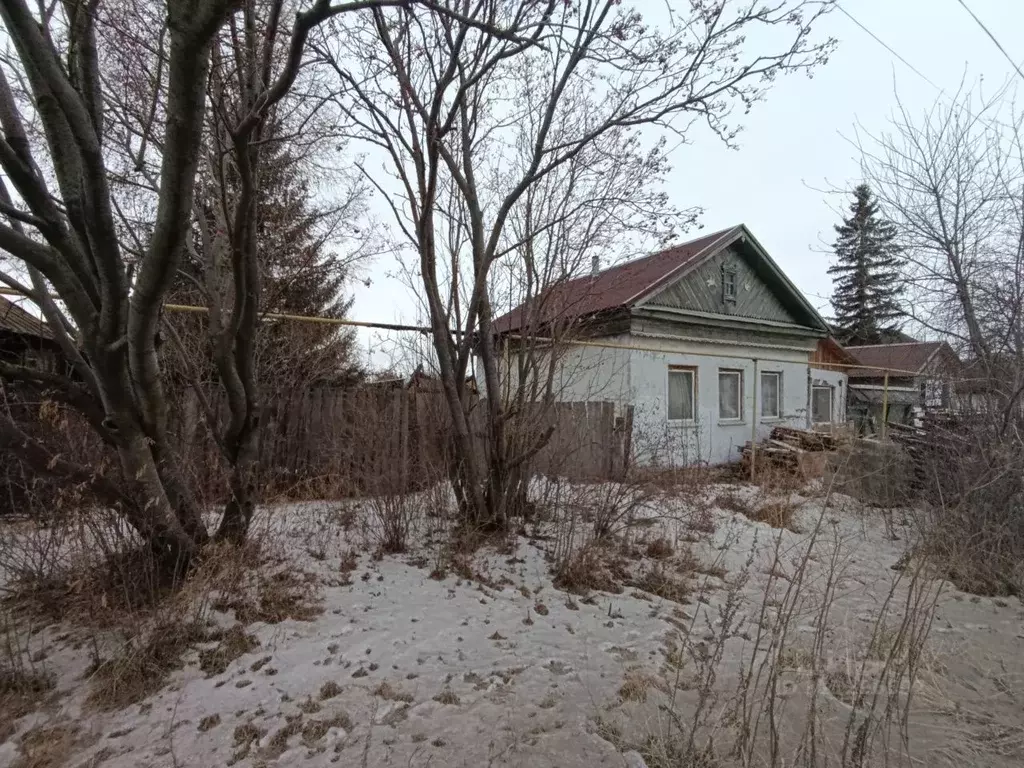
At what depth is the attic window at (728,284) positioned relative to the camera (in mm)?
12289

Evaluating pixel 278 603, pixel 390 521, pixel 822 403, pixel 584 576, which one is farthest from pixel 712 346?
pixel 278 603

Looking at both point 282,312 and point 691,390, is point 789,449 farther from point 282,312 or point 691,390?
point 282,312

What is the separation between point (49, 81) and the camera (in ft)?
8.50

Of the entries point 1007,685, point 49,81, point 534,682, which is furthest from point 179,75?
point 1007,685

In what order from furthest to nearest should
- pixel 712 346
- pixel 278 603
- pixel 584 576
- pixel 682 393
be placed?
pixel 712 346
pixel 682 393
pixel 584 576
pixel 278 603

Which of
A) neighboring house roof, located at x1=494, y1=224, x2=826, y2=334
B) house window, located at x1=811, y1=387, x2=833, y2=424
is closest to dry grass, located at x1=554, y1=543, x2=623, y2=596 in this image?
neighboring house roof, located at x1=494, y1=224, x2=826, y2=334

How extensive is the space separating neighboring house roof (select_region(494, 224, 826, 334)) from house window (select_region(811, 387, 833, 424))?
6.15ft

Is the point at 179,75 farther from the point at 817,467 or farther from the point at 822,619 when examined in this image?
the point at 817,467

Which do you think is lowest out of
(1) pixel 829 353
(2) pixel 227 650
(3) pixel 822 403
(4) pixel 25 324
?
(2) pixel 227 650

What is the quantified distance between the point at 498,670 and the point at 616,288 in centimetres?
562

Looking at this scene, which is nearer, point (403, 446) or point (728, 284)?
point (403, 446)

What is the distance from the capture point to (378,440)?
4668mm

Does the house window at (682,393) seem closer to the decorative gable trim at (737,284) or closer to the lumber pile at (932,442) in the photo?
the decorative gable trim at (737,284)

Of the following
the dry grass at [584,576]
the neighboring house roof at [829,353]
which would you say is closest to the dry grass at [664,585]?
the dry grass at [584,576]
